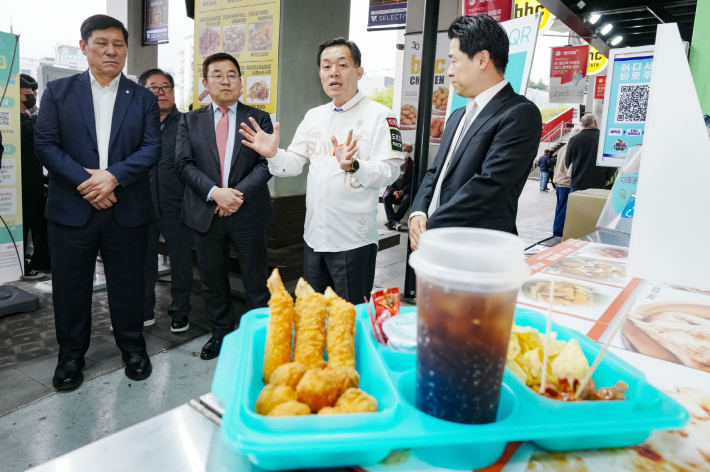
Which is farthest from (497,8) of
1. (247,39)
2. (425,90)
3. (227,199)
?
(227,199)

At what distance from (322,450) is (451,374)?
0.65 feet

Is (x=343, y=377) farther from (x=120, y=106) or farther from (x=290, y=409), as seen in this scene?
(x=120, y=106)

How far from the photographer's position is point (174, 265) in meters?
3.67

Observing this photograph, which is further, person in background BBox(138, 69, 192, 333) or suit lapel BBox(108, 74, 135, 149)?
person in background BBox(138, 69, 192, 333)

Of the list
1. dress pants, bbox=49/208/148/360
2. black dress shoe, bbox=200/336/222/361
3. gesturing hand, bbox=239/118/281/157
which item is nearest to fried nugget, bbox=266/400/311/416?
gesturing hand, bbox=239/118/281/157

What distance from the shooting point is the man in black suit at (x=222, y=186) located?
2.95 m

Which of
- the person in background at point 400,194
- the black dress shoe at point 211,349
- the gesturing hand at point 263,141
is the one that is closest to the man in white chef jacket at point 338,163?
the gesturing hand at point 263,141

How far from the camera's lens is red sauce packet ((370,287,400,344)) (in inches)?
36.8

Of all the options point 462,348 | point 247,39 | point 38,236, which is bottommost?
point 38,236

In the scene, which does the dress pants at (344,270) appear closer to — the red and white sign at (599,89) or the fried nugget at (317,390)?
the fried nugget at (317,390)

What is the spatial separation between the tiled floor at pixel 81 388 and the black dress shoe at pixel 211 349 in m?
0.05

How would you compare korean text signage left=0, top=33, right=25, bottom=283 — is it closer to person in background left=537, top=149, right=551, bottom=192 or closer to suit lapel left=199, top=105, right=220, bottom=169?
suit lapel left=199, top=105, right=220, bottom=169

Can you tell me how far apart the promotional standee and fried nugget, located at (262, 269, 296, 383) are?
11.5 ft

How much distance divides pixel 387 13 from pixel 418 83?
6.39 feet
